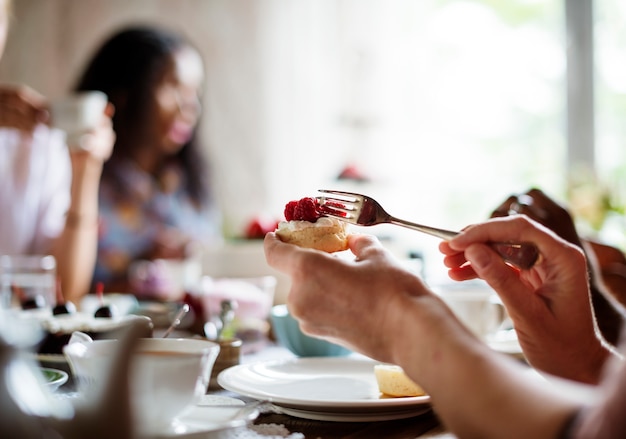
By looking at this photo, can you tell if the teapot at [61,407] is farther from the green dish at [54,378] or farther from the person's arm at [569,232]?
the person's arm at [569,232]

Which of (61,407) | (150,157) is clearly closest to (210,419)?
(61,407)

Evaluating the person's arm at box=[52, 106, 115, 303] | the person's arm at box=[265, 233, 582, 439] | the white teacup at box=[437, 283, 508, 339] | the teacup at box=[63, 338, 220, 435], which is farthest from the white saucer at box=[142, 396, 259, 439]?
the person's arm at box=[52, 106, 115, 303]

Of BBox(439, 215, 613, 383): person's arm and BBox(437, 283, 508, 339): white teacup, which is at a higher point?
BBox(439, 215, 613, 383): person's arm

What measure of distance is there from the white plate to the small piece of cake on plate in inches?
0.7

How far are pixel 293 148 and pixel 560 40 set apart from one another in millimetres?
1704

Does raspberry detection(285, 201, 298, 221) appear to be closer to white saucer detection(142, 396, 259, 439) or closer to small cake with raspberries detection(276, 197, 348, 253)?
small cake with raspberries detection(276, 197, 348, 253)

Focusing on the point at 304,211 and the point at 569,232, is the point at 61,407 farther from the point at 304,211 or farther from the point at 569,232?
the point at 569,232

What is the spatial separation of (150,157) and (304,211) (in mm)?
2645

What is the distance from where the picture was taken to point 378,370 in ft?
3.07

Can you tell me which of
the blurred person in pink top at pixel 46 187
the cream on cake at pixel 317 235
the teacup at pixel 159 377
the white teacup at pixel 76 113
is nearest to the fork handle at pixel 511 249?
the cream on cake at pixel 317 235

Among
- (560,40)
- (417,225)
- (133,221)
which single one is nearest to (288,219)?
(417,225)

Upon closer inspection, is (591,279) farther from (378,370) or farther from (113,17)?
(113,17)

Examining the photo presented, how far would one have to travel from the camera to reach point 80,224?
94.0 inches

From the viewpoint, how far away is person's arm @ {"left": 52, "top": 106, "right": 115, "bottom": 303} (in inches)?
92.1
